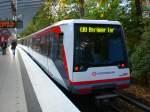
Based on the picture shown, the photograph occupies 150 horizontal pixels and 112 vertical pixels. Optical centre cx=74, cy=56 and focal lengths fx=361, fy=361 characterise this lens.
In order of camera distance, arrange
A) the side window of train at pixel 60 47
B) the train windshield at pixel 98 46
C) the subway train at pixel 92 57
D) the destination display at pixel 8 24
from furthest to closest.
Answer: the destination display at pixel 8 24, the side window of train at pixel 60 47, the train windshield at pixel 98 46, the subway train at pixel 92 57

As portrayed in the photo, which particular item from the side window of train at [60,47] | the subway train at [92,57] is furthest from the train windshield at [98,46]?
the side window of train at [60,47]

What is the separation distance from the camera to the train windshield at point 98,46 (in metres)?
10.5

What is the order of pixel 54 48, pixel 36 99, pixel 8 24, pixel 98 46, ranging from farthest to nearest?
1. pixel 8 24
2. pixel 54 48
3. pixel 98 46
4. pixel 36 99

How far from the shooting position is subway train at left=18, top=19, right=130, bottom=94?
33.7 feet

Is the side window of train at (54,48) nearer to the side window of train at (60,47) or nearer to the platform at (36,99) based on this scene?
the side window of train at (60,47)

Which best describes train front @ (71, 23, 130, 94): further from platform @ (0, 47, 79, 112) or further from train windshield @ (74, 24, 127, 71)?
platform @ (0, 47, 79, 112)

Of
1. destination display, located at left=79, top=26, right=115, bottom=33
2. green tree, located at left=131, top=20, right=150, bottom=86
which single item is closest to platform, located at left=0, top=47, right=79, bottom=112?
destination display, located at left=79, top=26, right=115, bottom=33

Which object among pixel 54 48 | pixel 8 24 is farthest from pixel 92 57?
pixel 8 24

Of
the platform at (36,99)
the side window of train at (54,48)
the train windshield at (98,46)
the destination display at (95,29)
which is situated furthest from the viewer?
the side window of train at (54,48)

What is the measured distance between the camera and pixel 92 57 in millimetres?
10602

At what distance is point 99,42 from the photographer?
10781mm

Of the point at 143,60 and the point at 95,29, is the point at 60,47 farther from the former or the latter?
the point at 143,60

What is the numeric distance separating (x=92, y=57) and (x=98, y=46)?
0.40 m

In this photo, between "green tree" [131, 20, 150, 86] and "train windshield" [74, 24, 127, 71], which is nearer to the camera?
"train windshield" [74, 24, 127, 71]
